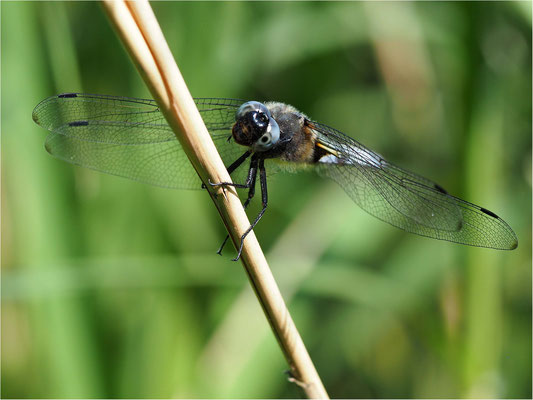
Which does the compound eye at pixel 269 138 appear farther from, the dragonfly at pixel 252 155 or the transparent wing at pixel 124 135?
the transparent wing at pixel 124 135

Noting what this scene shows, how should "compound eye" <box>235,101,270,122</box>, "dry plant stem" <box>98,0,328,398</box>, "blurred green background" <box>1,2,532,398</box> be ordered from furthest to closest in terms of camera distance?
"blurred green background" <box>1,2,532,398</box> < "compound eye" <box>235,101,270,122</box> < "dry plant stem" <box>98,0,328,398</box>

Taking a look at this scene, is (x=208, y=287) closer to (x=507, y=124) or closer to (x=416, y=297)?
(x=416, y=297)

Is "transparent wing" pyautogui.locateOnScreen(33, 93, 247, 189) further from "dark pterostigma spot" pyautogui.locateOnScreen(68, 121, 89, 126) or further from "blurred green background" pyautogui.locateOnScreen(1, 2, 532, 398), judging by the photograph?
"blurred green background" pyautogui.locateOnScreen(1, 2, 532, 398)

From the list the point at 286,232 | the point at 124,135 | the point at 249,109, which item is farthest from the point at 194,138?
the point at 286,232

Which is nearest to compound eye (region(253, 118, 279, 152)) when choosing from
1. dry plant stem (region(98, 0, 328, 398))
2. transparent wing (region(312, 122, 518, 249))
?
transparent wing (region(312, 122, 518, 249))

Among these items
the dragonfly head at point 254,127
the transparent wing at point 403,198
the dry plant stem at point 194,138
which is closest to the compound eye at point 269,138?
the dragonfly head at point 254,127

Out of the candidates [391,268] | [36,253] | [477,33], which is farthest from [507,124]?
[36,253]
